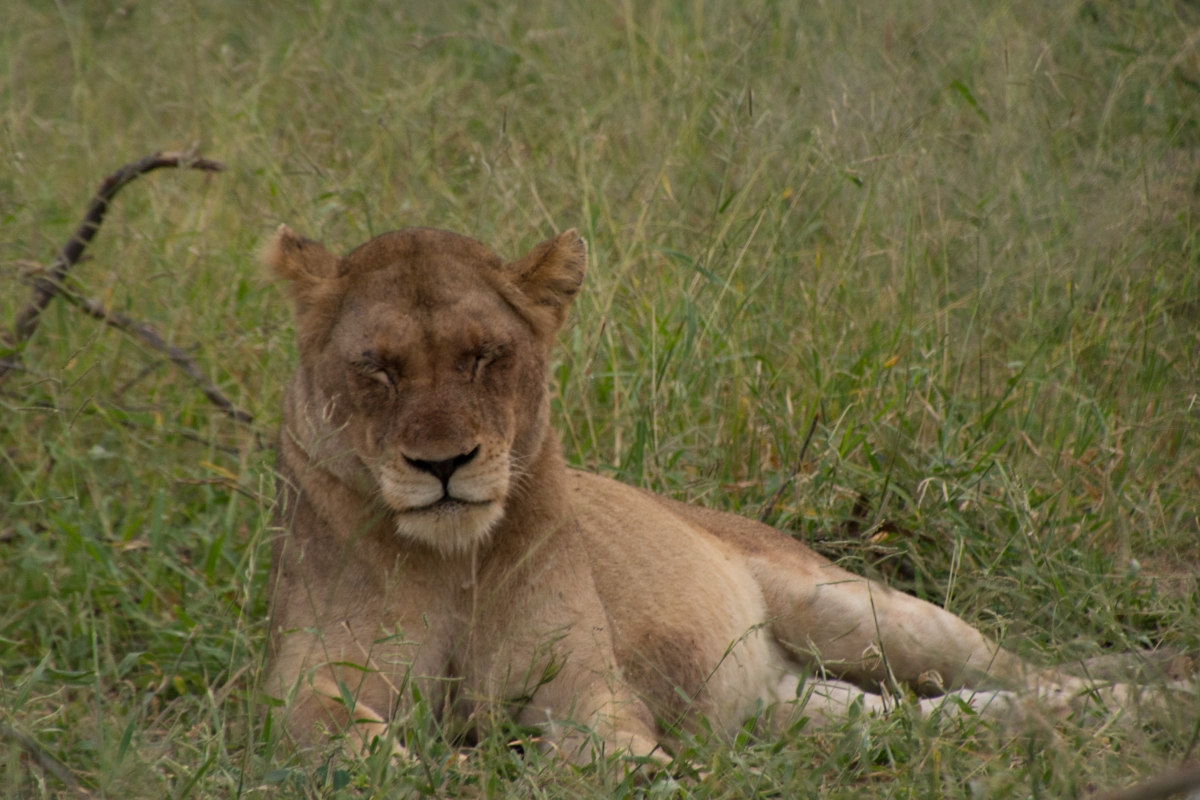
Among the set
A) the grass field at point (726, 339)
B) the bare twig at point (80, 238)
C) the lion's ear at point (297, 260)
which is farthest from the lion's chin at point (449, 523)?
the bare twig at point (80, 238)

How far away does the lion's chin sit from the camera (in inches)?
119

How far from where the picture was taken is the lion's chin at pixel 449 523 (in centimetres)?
303

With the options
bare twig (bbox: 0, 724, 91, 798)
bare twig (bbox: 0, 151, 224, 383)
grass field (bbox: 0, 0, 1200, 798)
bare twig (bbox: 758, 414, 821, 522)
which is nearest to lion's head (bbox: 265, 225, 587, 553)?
grass field (bbox: 0, 0, 1200, 798)

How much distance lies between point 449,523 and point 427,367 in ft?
1.19

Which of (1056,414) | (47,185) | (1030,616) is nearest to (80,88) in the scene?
(47,185)

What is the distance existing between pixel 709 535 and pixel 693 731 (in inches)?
29.0

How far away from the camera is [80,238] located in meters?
5.03

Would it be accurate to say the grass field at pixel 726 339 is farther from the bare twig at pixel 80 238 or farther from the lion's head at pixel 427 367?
the lion's head at pixel 427 367

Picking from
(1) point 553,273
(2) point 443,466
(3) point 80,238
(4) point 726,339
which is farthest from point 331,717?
(3) point 80,238

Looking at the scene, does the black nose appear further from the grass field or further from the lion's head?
the grass field

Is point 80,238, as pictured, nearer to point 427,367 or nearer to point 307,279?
point 307,279

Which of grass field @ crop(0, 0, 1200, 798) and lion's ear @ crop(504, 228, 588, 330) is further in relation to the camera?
lion's ear @ crop(504, 228, 588, 330)

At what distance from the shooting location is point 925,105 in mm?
5949

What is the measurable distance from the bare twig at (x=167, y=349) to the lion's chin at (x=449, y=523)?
1907 mm
